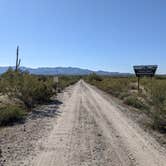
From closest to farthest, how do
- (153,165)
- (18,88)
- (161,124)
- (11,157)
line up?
(153,165), (11,157), (161,124), (18,88)

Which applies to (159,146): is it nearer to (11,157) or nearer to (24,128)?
(11,157)

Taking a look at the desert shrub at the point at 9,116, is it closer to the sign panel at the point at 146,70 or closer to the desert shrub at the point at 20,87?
the desert shrub at the point at 20,87

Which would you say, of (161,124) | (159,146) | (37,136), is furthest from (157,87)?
(37,136)

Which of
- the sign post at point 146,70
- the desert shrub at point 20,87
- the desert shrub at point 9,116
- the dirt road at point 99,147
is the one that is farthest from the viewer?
the sign post at point 146,70

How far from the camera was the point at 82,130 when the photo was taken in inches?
550

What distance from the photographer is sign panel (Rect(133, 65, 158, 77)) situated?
46.0m

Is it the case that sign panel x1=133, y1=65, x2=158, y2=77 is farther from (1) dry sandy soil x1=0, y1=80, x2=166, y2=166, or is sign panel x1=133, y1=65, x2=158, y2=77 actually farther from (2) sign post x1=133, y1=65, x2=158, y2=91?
(1) dry sandy soil x1=0, y1=80, x2=166, y2=166

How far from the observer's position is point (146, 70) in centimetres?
4612

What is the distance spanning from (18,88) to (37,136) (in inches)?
529

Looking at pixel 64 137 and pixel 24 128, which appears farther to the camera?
pixel 24 128

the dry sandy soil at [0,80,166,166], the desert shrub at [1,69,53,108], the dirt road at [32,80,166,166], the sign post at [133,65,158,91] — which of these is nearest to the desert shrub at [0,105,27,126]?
the dry sandy soil at [0,80,166,166]

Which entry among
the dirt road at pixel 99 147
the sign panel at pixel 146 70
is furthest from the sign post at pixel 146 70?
the dirt road at pixel 99 147

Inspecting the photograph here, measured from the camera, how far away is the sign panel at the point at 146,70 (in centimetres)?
4597

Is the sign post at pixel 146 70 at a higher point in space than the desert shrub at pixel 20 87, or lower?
higher
